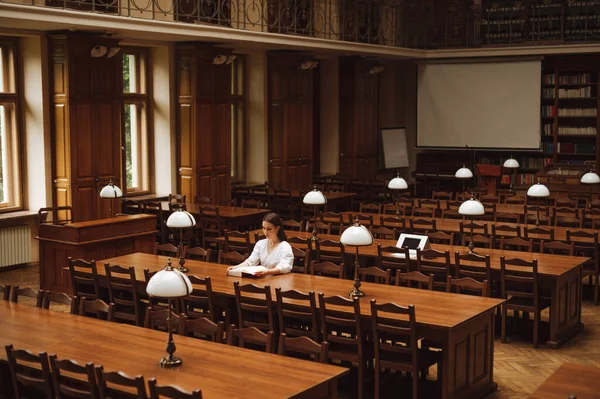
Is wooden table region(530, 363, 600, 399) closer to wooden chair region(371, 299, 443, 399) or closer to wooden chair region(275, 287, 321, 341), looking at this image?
wooden chair region(371, 299, 443, 399)

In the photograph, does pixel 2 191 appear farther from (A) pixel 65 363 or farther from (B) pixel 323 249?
(A) pixel 65 363

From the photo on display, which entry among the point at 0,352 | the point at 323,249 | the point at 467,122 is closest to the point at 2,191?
the point at 323,249

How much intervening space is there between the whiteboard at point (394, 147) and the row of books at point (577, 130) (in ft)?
12.4

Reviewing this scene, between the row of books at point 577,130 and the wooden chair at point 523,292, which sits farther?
the row of books at point 577,130

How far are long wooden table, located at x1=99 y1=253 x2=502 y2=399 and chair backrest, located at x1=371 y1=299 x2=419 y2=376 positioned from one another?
4.1 inches

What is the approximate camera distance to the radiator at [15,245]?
12578 millimetres

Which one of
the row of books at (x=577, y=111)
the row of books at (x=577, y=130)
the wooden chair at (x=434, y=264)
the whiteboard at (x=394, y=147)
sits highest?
the row of books at (x=577, y=111)

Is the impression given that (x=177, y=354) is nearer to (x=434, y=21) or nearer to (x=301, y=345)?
(x=301, y=345)

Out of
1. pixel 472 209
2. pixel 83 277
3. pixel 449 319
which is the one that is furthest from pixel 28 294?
pixel 472 209

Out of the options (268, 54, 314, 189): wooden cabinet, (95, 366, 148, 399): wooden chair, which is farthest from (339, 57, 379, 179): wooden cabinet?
(95, 366, 148, 399): wooden chair

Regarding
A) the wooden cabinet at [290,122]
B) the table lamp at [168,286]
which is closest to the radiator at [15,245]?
the wooden cabinet at [290,122]

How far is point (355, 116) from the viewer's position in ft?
64.3

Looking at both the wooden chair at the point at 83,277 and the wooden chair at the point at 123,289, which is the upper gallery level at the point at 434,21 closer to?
the wooden chair at the point at 83,277

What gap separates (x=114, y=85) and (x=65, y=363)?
30.1ft
